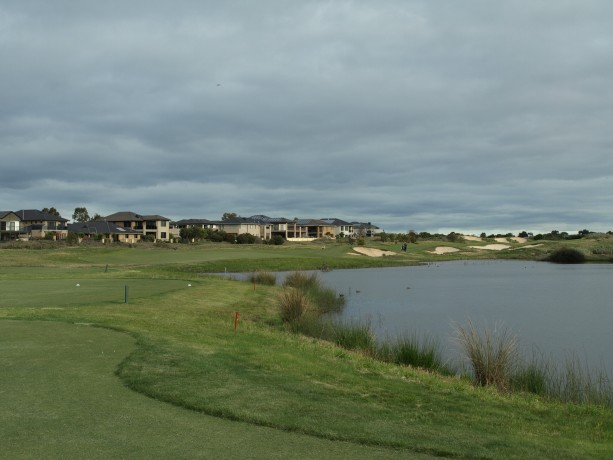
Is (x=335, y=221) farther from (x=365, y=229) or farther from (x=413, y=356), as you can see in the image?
(x=413, y=356)

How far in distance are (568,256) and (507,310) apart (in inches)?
2670

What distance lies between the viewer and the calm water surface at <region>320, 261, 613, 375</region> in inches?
751

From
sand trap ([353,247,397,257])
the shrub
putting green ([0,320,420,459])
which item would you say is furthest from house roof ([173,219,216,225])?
putting green ([0,320,420,459])

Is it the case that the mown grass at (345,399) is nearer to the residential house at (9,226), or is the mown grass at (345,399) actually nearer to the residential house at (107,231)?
the residential house at (107,231)

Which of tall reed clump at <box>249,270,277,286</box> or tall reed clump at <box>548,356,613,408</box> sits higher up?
tall reed clump at <box>249,270,277,286</box>

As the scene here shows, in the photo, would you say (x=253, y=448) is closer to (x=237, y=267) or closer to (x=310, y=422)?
(x=310, y=422)

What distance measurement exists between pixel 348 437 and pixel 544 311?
23537 mm

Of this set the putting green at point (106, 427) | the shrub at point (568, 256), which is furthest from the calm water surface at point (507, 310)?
the shrub at point (568, 256)

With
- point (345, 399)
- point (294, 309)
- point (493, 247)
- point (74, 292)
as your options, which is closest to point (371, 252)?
point (493, 247)

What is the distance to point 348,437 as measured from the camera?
7059 millimetres

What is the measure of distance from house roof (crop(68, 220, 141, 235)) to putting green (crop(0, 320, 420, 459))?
101m

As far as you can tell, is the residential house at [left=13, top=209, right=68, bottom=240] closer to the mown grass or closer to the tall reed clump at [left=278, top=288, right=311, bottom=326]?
the tall reed clump at [left=278, top=288, right=311, bottom=326]

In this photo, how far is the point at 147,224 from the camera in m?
122

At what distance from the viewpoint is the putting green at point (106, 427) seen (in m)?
6.35
